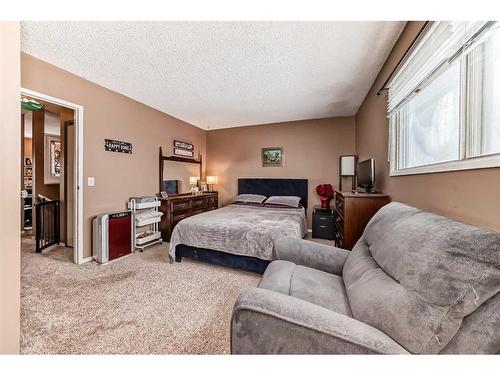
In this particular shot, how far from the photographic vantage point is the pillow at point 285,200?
13.7ft

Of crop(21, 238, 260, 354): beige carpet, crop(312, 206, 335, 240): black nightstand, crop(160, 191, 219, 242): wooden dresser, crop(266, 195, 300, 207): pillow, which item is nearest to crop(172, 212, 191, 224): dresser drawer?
crop(160, 191, 219, 242): wooden dresser

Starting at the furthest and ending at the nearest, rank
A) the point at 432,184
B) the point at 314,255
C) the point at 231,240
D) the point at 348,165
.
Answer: the point at 348,165 < the point at 231,240 < the point at 314,255 < the point at 432,184

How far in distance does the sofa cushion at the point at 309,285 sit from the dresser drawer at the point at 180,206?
2751mm

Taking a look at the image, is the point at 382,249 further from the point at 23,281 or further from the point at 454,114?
the point at 23,281

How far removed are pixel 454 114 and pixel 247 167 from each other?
3.97 metres

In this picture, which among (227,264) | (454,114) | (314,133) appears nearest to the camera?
(454,114)

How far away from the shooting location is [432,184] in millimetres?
1449

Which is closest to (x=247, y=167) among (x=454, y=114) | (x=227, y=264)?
(x=227, y=264)

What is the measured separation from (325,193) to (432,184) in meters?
2.82

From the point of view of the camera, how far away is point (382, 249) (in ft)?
3.87

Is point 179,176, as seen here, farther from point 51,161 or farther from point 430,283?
point 430,283

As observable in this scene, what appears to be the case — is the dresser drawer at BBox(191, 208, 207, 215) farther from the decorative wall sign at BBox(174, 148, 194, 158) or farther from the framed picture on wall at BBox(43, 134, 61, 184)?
the framed picture on wall at BBox(43, 134, 61, 184)

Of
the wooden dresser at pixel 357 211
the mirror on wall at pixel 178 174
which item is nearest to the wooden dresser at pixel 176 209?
→ the mirror on wall at pixel 178 174

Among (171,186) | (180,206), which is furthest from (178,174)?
(180,206)
